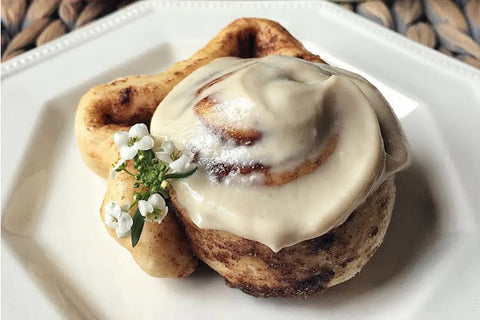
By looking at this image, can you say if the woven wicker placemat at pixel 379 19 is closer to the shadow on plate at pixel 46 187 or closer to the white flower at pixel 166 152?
the shadow on plate at pixel 46 187

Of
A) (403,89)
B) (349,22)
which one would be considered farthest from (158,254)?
(349,22)

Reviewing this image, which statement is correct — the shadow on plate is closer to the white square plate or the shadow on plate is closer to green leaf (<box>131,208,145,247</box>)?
the white square plate

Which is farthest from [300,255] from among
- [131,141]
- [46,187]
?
[46,187]

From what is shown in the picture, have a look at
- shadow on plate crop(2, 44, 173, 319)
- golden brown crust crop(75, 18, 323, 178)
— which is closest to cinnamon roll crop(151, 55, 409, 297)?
golden brown crust crop(75, 18, 323, 178)

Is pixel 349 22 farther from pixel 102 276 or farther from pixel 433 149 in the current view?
pixel 102 276

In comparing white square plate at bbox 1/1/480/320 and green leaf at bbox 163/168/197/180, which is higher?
green leaf at bbox 163/168/197/180

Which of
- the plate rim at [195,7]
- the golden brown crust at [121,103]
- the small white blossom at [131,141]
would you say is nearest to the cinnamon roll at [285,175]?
the small white blossom at [131,141]
